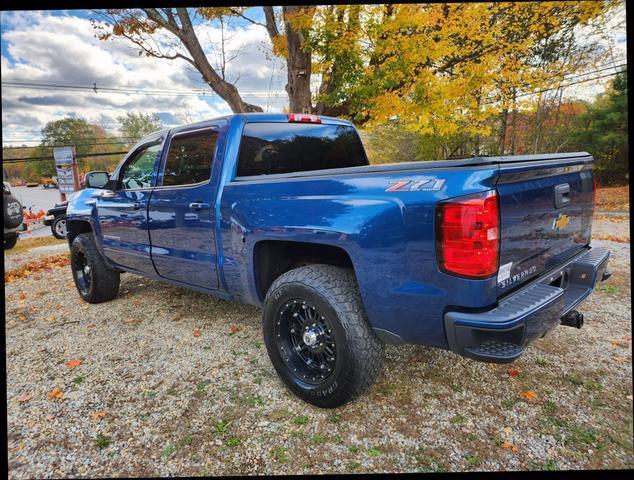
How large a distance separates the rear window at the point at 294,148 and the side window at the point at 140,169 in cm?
123

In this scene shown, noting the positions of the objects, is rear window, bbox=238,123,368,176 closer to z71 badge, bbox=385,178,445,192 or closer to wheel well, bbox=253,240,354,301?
wheel well, bbox=253,240,354,301

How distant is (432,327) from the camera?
6.63 feet

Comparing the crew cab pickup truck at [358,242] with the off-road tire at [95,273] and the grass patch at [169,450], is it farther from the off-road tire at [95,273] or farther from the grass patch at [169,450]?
the off-road tire at [95,273]

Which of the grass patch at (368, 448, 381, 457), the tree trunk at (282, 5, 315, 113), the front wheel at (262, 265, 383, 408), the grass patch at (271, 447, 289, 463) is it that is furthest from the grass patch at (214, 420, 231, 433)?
the tree trunk at (282, 5, 315, 113)

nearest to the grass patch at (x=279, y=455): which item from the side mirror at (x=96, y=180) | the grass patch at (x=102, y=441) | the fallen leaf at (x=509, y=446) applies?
the grass patch at (x=102, y=441)

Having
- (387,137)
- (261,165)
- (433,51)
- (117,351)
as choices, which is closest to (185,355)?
(117,351)

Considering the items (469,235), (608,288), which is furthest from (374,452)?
(608,288)

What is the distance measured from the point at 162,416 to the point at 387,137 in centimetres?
2405

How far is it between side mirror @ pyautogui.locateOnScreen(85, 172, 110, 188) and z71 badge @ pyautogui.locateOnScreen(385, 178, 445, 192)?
365 centimetres

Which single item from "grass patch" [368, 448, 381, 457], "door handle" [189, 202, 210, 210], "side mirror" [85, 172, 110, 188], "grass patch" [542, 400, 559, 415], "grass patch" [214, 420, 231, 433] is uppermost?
"side mirror" [85, 172, 110, 188]

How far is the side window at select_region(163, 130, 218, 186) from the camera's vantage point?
324cm

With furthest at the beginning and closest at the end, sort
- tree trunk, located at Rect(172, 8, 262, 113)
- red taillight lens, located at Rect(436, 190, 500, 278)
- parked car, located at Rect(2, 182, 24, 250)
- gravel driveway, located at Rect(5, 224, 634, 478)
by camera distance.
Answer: tree trunk, located at Rect(172, 8, 262, 113), parked car, located at Rect(2, 182, 24, 250), gravel driveway, located at Rect(5, 224, 634, 478), red taillight lens, located at Rect(436, 190, 500, 278)

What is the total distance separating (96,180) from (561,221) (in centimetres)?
458

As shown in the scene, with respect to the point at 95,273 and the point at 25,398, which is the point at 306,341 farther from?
the point at 95,273
